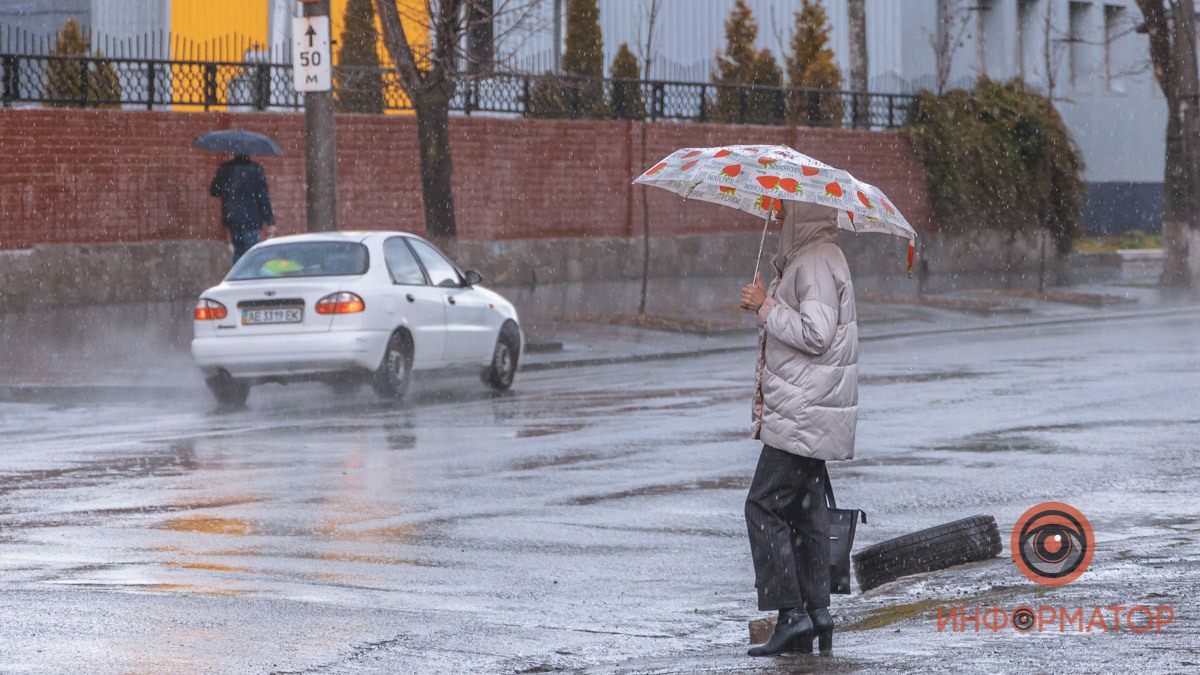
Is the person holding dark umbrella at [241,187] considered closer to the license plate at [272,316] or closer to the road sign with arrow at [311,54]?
the road sign with arrow at [311,54]

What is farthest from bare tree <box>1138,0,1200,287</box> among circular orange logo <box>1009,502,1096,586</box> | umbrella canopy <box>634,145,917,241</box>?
umbrella canopy <box>634,145,917,241</box>

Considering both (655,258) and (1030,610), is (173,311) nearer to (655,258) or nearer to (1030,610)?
(655,258)

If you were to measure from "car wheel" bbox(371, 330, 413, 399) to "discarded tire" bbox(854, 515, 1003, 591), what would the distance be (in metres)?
8.07

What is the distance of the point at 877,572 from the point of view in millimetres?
8531

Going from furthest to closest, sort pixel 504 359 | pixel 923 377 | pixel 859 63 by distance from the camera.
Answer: pixel 859 63
pixel 923 377
pixel 504 359

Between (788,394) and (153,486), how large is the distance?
18.0 ft

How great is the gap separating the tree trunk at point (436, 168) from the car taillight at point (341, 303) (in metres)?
8.05

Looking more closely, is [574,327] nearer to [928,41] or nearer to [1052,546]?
[1052,546]

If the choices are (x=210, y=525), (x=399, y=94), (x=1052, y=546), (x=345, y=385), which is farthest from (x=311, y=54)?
(x=1052, y=546)

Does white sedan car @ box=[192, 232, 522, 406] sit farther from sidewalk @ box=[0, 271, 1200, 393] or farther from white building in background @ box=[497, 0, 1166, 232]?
white building in background @ box=[497, 0, 1166, 232]

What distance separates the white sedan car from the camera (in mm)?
16094

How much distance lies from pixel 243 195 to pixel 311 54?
446 centimetres

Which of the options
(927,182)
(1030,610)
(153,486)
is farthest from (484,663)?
(927,182)

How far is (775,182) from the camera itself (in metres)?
6.94
